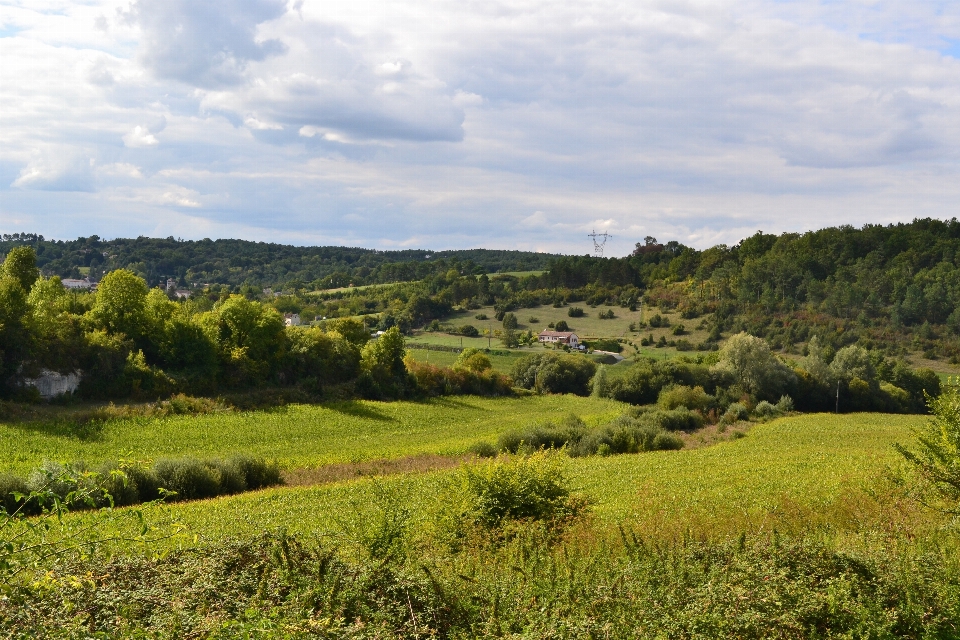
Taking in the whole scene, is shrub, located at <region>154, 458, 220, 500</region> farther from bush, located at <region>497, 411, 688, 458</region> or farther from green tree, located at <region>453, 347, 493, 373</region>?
green tree, located at <region>453, 347, 493, 373</region>

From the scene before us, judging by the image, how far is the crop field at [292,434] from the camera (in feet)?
105

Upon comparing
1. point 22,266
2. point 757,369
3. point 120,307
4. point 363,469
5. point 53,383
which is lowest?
point 363,469

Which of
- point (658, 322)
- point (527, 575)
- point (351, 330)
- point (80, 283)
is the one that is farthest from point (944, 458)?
point (80, 283)

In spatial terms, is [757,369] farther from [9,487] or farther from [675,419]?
[9,487]

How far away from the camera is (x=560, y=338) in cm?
10794

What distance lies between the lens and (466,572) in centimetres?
1088

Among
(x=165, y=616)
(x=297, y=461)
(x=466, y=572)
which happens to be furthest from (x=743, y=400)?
(x=165, y=616)

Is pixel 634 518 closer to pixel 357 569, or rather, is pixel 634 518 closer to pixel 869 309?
pixel 357 569

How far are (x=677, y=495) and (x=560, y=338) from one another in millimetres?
87674

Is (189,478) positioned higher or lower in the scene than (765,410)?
higher

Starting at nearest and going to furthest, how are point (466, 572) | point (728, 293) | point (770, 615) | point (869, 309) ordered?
point (770, 615) < point (466, 572) < point (869, 309) < point (728, 293)

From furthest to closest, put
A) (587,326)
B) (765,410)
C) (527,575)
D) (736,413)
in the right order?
(587,326), (765,410), (736,413), (527,575)

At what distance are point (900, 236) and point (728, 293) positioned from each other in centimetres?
3453

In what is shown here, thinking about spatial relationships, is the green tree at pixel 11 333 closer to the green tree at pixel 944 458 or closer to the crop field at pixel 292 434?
the crop field at pixel 292 434
